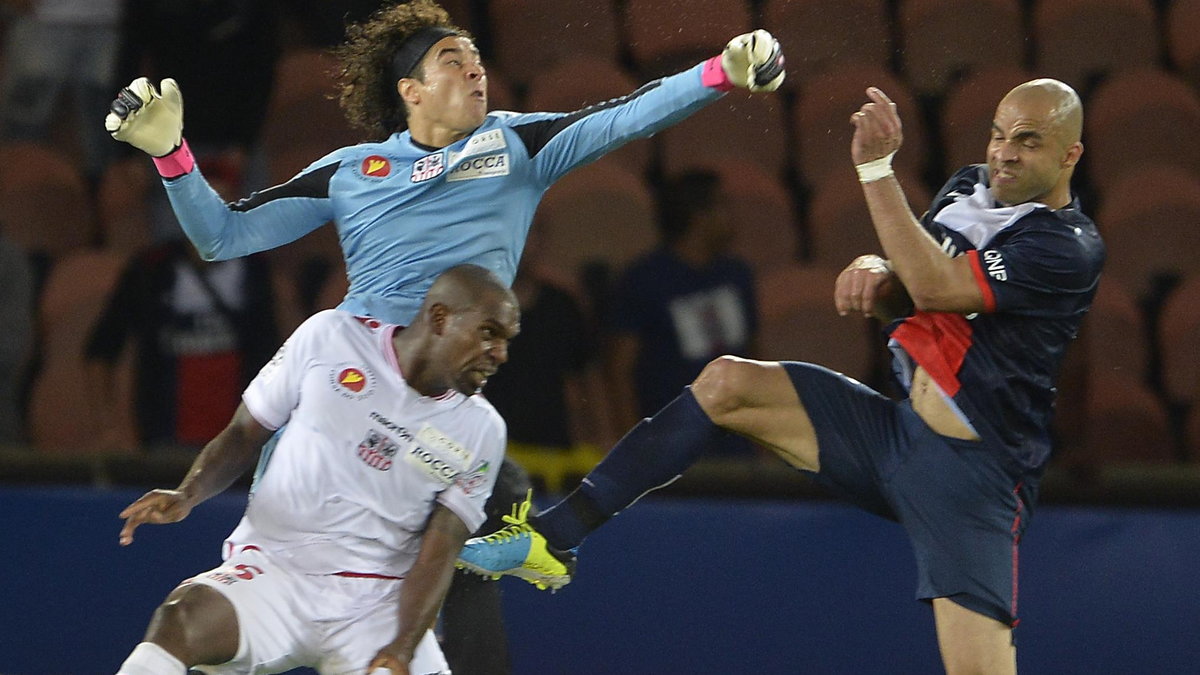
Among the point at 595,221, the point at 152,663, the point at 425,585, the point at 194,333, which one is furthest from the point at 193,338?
the point at 152,663

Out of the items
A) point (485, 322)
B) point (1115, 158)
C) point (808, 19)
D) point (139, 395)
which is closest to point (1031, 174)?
point (808, 19)

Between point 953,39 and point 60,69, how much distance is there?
376 centimetres

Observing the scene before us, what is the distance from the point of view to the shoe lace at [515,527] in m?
4.03

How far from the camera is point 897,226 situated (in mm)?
3764

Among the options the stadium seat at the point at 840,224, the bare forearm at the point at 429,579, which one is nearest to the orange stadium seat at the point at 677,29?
the stadium seat at the point at 840,224

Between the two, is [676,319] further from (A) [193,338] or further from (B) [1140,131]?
(B) [1140,131]

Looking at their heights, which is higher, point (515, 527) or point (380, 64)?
point (380, 64)

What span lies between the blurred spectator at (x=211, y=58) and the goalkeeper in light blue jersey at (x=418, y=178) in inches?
88.6

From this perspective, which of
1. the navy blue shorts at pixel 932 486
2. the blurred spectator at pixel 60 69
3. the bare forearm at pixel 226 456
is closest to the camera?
the bare forearm at pixel 226 456

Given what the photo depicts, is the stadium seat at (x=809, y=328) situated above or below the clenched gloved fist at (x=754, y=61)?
below

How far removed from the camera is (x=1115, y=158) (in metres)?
6.56

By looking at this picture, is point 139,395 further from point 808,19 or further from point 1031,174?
point 1031,174

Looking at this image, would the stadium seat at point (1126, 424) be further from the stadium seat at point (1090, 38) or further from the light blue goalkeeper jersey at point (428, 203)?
the light blue goalkeeper jersey at point (428, 203)

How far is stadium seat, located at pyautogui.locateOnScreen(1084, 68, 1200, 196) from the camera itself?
256 inches
